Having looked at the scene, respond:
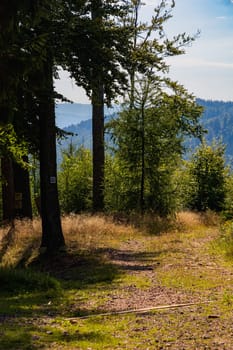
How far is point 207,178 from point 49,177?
14001 millimetres

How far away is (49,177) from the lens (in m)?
12.5

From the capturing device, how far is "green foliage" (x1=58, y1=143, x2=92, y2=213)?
30.8m

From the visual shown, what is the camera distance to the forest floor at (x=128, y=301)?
536 cm

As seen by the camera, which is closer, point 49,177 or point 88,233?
point 49,177

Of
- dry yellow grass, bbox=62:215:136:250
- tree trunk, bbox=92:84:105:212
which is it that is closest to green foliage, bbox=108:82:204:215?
tree trunk, bbox=92:84:105:212

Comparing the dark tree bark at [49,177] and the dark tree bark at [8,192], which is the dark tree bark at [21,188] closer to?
the dark tree bark at [8,192]

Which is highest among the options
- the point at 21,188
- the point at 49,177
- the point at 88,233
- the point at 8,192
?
the point at 49,177

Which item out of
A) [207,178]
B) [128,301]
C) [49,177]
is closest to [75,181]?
[207,178]

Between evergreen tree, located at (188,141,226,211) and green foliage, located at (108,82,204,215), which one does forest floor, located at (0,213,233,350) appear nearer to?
green foliage, located at (108,82,204,215)

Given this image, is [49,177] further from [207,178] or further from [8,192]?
[207,178]

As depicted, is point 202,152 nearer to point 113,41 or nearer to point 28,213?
point 28,213

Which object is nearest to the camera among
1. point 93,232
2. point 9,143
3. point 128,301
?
point 128,301

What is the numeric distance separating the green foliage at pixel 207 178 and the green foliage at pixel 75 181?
6.06 meters

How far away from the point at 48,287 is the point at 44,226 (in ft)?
13.8
